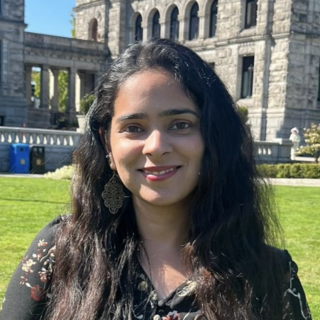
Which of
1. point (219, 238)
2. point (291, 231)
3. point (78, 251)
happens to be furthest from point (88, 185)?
point (291, 231)

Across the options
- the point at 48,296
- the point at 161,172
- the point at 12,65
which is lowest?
the point at 48,296

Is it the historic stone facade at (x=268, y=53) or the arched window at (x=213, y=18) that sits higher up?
the arched window at (x=213, y=18)

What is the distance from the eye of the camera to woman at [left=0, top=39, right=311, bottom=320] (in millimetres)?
1818

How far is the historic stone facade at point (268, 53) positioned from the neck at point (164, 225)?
Result: 88.8 ft

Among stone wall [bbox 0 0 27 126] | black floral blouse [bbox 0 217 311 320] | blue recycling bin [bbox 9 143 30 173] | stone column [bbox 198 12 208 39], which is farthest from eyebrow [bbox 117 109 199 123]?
stone column [bbox 198 12 208 39]

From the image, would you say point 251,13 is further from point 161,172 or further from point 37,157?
point 161,172

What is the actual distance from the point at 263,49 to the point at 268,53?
1.21 ft

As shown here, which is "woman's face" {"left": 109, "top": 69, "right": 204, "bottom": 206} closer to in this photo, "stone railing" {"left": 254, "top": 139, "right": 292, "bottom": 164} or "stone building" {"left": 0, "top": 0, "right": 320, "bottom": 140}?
"stone railing" {"left": 254, "top": 139, "right": 292, "bottom": 164}

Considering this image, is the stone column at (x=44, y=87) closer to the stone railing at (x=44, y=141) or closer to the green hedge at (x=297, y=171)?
the stone railing at (x=44, y=141)

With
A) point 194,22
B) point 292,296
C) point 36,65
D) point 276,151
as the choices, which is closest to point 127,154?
Answer: point 292,296

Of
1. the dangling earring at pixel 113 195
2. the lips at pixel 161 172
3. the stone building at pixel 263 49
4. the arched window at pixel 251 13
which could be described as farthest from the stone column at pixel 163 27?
the lips at pixel 161 172

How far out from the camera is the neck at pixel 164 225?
6.42ft

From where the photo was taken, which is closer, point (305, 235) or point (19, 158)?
point (305, 235)

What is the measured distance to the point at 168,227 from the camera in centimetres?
197
